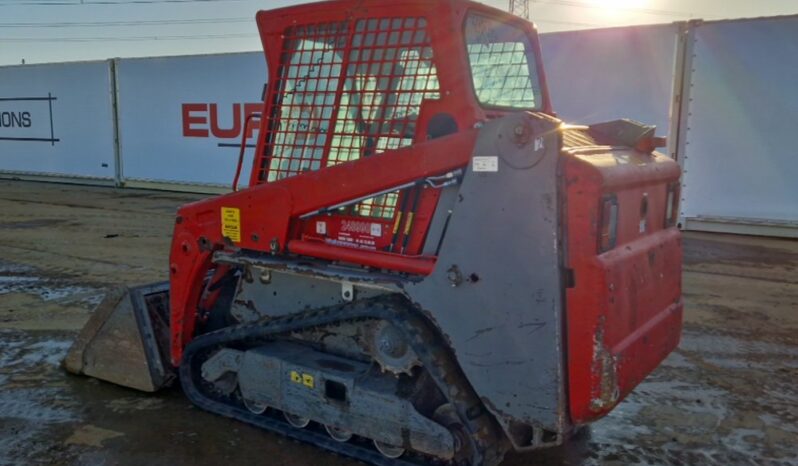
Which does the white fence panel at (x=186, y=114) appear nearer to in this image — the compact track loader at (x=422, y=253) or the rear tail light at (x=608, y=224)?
the compact track loader at (x=422, y=253)

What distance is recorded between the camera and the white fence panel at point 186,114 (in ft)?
43.0

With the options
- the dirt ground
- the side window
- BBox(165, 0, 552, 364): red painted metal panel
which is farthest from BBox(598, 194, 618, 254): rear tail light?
the dirt ground

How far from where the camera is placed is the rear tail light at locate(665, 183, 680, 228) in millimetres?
3449

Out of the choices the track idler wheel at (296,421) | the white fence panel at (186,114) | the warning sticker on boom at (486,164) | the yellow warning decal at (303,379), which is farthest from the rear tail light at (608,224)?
the white fence panel at (186,114)

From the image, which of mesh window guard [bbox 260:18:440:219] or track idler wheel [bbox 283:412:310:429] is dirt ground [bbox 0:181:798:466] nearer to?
track idler wheel [bbox 283:412:310:429]

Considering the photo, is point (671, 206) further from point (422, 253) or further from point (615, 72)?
point (615, 72)

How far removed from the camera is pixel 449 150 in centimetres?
279

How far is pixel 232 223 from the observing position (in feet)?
11.3

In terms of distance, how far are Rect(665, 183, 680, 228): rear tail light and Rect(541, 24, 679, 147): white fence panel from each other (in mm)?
6541

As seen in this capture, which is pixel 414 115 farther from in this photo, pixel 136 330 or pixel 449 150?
pixel 136 330

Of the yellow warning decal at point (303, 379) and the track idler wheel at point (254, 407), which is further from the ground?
the yellow warning decal at point (303, 379)

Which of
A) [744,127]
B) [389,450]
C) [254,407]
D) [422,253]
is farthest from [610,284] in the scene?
[744,127]

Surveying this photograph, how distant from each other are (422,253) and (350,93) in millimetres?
870

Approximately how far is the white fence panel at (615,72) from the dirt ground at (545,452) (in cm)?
311
